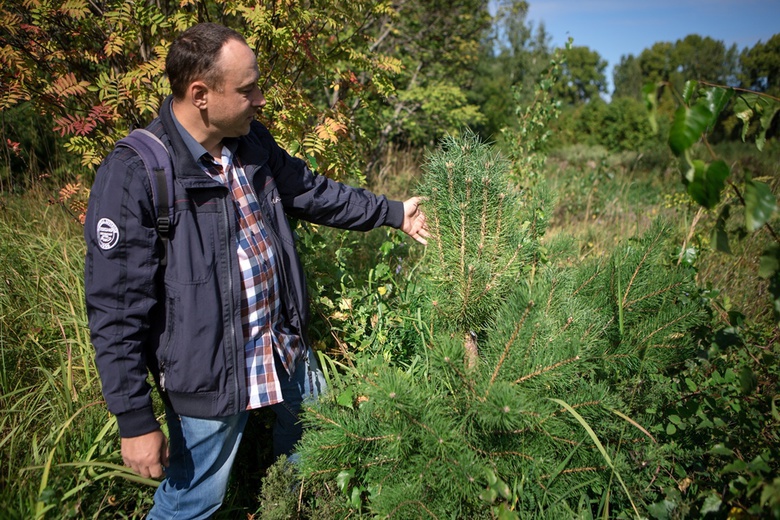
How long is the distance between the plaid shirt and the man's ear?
0.18m

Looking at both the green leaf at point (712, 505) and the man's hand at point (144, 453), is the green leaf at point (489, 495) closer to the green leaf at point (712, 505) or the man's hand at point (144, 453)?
the green leaf at point (712, 505)

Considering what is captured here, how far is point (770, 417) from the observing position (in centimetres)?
186

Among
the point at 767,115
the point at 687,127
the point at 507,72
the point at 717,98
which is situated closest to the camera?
the point at 687,127

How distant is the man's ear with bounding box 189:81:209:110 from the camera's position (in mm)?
1626

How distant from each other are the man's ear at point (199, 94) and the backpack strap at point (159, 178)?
21 centimetres

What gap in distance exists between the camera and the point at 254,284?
1.78 m

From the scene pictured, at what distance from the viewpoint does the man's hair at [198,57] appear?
1.61m

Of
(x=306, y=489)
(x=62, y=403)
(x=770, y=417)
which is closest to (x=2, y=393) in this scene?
(x=62, y=403)

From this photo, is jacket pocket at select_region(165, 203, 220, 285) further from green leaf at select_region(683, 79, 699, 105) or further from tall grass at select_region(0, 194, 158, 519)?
green leaf at select_region(683, 79, 699, 105)

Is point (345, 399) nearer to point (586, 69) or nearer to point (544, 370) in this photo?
point (544, 370)

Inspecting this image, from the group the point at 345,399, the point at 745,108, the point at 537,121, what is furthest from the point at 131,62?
the point at 537,121

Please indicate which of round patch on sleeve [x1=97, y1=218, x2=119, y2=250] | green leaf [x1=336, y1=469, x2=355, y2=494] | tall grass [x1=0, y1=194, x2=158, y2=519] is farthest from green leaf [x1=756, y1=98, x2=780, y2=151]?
tall grass [x1=0, y1=194, x2=158, y2=519]

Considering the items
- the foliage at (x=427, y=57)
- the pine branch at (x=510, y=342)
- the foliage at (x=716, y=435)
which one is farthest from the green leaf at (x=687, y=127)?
the foliage at (x=427, y=57)

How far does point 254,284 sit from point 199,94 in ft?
2.29
